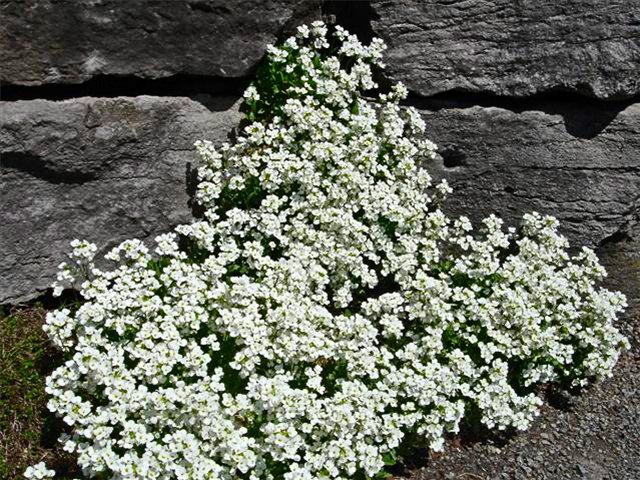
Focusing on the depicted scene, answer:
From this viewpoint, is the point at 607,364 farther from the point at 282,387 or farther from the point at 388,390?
the point at 282,387

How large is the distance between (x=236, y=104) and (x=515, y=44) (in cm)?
220

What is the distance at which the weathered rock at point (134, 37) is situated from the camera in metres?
5.55

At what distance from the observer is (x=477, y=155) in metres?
6.96

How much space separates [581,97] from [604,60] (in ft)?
1.17

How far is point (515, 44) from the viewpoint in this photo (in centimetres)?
679

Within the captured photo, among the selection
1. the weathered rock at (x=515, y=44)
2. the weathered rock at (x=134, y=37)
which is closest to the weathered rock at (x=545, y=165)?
the weathered rock at (x=515, y=44)

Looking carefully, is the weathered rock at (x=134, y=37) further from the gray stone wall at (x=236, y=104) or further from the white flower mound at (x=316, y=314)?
the white flower mound at (x=316, y=314)

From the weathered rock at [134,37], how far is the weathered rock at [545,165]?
5.26 feet

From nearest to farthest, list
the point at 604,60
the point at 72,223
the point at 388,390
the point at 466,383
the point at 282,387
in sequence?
the point at 282,387
the point at 388,390
the point at 466,383
the point at 72,223
the point at 604,60

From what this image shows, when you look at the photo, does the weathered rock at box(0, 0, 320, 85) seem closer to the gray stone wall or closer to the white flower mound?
the gray stone wall

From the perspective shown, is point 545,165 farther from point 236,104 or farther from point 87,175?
point 87,175

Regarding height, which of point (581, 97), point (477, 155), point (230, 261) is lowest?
point (230, 261)

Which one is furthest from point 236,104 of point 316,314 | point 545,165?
point 545,165

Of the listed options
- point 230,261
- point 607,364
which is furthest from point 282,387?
point 607,364
